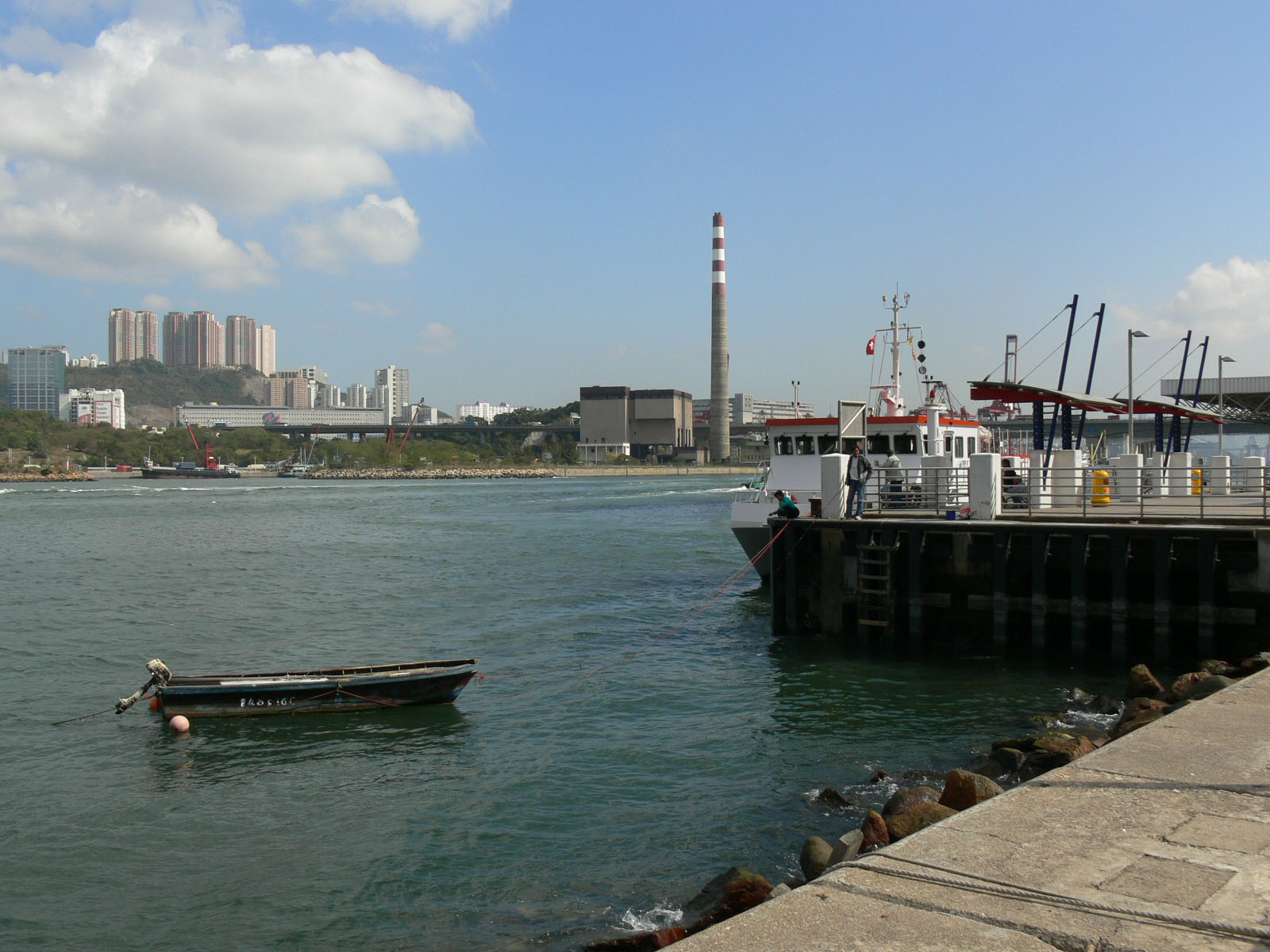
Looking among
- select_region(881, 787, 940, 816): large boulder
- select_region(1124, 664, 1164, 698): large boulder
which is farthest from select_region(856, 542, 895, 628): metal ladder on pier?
select_region(881, 787, 940, 816): large boulder

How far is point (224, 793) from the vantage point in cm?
1457

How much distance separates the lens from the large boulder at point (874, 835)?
948 cm

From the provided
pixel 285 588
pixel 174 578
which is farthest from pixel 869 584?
pixel 174 578

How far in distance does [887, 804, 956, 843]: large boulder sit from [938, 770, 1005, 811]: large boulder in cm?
31

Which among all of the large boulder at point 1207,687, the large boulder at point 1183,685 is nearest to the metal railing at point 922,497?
the large boulder at point 1183,685

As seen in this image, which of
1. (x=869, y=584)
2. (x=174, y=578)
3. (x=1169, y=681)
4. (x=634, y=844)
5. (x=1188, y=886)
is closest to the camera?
(x=1188, y=886)

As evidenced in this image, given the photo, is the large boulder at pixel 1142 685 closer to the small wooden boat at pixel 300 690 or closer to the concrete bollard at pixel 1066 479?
the concrete bollard at pixel 1066 479

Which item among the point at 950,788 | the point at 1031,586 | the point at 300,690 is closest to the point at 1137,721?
the point at 950,788

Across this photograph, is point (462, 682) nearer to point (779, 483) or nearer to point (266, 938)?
point (266, 938)

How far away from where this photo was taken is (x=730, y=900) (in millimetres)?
9125

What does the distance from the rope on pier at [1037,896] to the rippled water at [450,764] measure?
3746 millimetres

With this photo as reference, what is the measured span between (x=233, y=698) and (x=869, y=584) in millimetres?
13269

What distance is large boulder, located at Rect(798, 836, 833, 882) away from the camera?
31.5 feet

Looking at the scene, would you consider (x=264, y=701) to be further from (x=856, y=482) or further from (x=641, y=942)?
(x=856, y=482)
